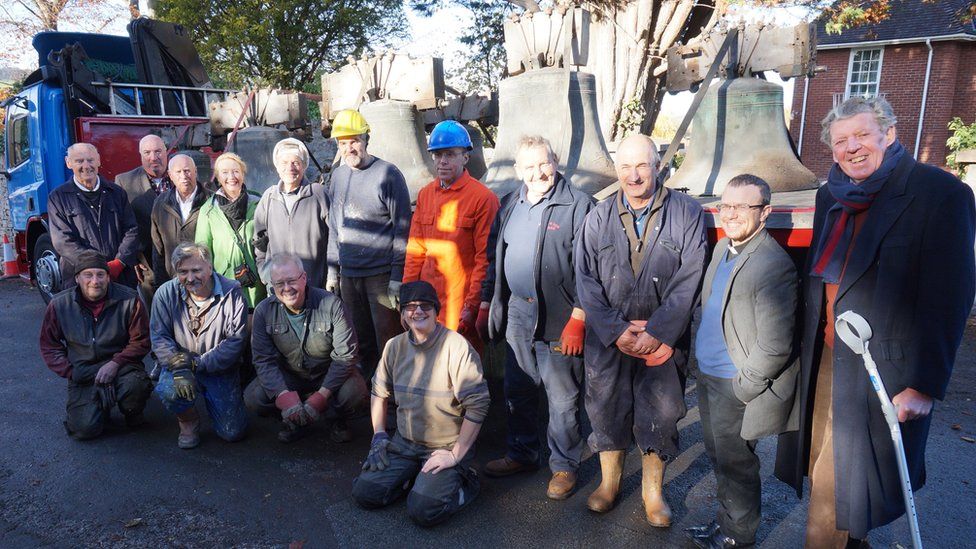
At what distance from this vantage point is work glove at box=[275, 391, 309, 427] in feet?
11.7

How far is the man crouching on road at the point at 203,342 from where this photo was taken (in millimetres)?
3816

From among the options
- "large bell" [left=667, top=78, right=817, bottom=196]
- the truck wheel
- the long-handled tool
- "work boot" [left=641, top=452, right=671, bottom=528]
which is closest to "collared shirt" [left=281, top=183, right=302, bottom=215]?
"large bell" [left=667, top=78, right=817, bottom=196]

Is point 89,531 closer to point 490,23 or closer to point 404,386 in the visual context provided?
point 404,386

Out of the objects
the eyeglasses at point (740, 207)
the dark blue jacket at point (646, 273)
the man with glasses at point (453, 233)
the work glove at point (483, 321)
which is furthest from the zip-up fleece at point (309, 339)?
the eyeglasses at point (740, 207)

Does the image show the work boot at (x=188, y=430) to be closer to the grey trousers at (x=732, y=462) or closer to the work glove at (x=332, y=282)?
the work glove at (x=332, y=282)

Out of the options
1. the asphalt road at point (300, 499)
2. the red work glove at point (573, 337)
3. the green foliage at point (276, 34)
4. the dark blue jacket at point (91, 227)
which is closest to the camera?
the asphalt road at point (300, 499)

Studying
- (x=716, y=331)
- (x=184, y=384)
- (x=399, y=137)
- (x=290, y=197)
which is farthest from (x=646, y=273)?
(x=399, y=137)

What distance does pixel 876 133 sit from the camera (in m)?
2.07

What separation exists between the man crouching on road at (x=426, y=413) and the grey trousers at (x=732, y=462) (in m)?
1.06

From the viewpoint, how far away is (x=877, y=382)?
192 cm

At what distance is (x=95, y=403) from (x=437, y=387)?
2.42 m

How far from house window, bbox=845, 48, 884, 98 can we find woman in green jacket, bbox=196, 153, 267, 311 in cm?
1719

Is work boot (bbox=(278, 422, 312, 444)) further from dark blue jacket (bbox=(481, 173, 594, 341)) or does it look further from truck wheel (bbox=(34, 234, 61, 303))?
truck wheel (bbox=(34, 234, 61, 303))

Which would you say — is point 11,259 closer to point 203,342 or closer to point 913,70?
point 203,342
